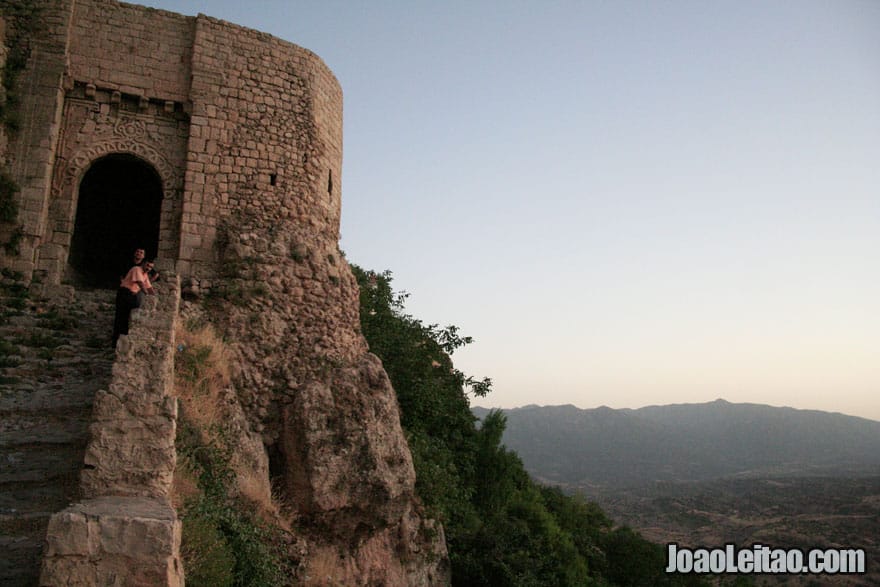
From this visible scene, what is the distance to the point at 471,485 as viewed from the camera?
50.4ft

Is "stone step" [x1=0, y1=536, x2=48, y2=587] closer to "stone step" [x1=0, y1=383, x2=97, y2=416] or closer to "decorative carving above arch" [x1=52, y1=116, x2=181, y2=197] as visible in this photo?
"stone step" [x1=0, y1=383, x2=97, y2=416]

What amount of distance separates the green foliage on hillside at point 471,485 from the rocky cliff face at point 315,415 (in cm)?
100

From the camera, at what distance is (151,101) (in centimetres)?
1077

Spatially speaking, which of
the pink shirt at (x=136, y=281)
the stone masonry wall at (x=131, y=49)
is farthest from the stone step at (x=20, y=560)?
the stone masonry wall at (x=131, y=49)

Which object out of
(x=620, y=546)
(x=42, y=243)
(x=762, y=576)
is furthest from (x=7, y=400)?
(x=762, y=576)

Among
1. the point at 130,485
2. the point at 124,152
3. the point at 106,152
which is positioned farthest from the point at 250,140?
the point at 130,485

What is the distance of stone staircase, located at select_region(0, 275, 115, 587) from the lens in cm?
475

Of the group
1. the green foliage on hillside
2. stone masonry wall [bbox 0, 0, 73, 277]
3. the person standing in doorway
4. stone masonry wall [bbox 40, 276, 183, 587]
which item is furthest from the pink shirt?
the green foliage on hillside

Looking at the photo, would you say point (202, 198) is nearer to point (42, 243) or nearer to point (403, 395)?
point (42, 243)

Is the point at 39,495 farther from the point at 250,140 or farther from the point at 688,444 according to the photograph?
the point at 688,444

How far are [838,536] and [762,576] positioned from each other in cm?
619

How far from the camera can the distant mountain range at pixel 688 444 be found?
9981 cm

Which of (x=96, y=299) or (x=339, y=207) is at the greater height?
(x=339, y=207)

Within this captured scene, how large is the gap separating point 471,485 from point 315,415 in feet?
21.8
